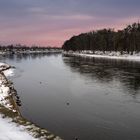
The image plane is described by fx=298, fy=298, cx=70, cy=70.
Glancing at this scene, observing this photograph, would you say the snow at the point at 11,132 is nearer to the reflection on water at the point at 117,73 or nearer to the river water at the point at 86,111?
the river water at the point at 86,111

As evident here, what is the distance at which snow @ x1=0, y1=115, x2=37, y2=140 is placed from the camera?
15047 mm

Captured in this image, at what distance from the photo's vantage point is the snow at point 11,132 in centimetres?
1505

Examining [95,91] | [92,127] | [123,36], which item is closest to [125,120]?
[92,127]

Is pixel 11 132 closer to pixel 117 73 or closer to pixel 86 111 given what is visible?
pixel 86 111

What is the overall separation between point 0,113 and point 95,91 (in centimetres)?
1864

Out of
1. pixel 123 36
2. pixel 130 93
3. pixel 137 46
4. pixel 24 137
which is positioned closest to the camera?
pixel 24 137

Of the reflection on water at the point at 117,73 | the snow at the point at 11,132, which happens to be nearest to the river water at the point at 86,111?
the reflection on water at the point at 117,73

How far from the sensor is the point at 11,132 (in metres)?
15.9

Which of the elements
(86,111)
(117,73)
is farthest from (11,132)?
(117,73)

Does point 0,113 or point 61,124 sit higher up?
point 0,113

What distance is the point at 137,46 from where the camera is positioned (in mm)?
148000

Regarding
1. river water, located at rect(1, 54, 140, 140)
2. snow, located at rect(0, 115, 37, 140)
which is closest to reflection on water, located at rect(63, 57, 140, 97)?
river water, located at rect(1, 54, 140, 140)

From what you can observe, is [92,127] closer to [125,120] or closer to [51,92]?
[125,120]

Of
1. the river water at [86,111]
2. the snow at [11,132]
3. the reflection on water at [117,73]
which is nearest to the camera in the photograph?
the snow at [11,132]
